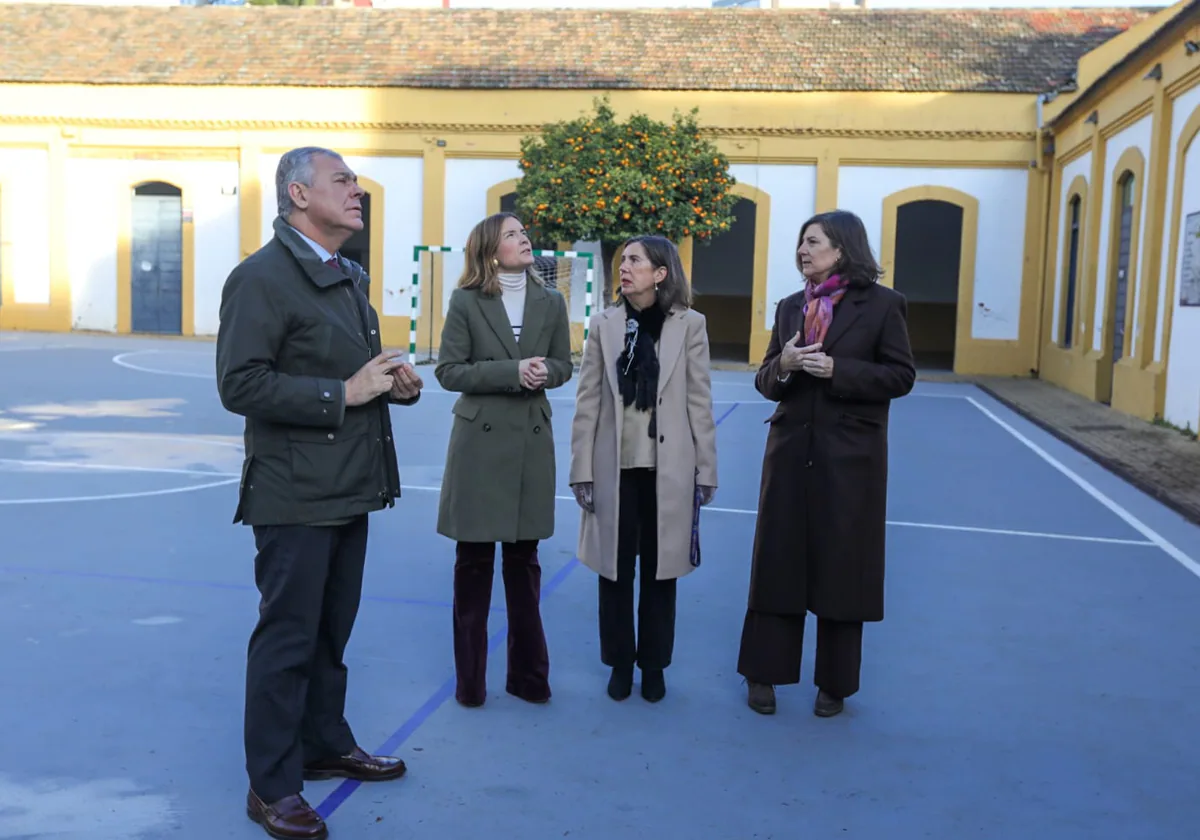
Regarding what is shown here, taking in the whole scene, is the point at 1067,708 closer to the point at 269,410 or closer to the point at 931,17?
the point at 269,410

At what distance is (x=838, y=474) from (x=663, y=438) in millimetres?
649

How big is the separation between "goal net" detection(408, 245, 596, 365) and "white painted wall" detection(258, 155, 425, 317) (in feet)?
1.30

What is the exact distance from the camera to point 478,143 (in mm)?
26875

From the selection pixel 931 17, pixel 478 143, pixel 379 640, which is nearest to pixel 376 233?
pixel 478 143

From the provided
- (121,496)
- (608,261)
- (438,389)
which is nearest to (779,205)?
(608,261)

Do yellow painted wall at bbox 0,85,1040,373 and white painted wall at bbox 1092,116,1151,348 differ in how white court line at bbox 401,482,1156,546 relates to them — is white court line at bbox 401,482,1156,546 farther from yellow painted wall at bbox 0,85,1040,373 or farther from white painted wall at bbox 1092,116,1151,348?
yellow painted wall at bbox 0,85,1040,373

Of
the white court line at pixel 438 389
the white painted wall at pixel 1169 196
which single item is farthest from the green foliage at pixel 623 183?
the white painted wall at pixel 1169 196

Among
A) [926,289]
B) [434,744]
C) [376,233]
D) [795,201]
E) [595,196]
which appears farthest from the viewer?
[926,289]

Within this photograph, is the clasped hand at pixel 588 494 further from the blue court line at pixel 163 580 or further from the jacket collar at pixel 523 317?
the blue court line at pixel 163 580

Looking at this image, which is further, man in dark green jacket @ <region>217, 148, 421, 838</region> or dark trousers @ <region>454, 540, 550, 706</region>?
dark trousers @ <region>454, 540, 550, 706</region>

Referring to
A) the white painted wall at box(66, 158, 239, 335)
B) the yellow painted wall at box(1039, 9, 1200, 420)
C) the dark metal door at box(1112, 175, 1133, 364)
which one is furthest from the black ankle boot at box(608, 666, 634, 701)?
the white painted wall at box(66, 158, 239, 335)

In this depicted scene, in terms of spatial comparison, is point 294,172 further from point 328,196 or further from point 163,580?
point 163,580

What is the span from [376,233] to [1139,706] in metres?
24.3

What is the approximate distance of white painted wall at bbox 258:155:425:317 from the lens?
27.4 metres
